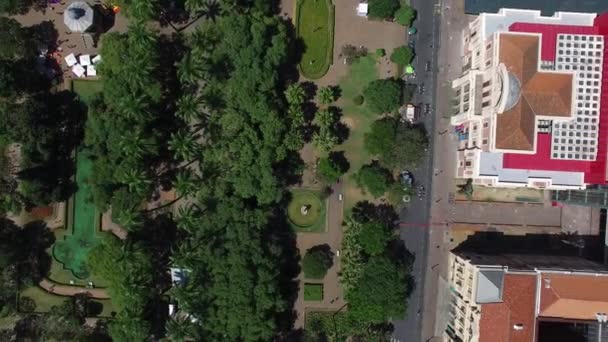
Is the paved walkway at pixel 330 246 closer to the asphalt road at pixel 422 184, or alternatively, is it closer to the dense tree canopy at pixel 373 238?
the dense tree canopy at pixel 373 238

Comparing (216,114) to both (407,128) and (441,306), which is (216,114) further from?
(441,306)

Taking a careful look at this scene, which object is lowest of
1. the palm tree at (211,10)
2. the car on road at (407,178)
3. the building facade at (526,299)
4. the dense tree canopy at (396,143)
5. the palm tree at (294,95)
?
the building facade at (526,299)

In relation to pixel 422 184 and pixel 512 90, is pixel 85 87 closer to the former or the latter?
pixel 422 184

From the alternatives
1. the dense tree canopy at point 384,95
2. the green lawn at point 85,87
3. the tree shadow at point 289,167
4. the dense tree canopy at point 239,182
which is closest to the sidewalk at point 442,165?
Result: the dense tree canopy at point 384,95

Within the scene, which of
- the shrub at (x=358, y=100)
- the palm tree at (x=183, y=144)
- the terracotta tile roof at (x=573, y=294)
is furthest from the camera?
the shrub at (x=358, y=100)

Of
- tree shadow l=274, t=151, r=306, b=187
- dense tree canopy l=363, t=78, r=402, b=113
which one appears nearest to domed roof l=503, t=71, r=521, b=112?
dense tree canopy l=363, t=78, r=402, b=113

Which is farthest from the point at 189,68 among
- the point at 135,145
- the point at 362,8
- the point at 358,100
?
the point at 362,8
